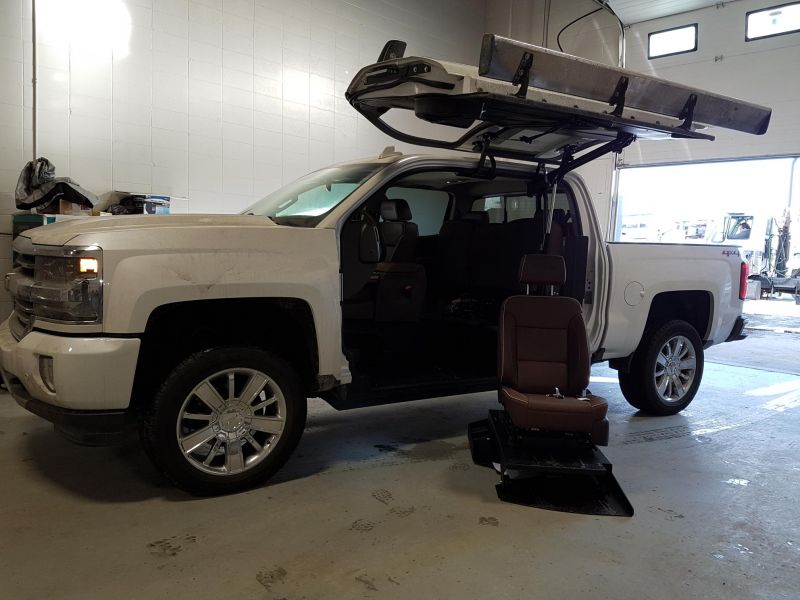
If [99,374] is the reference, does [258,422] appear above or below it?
below

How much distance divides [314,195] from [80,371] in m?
1.85

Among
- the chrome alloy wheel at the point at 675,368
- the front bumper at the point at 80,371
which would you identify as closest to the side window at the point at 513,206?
the chrome alloy wheel at the point at 675,368

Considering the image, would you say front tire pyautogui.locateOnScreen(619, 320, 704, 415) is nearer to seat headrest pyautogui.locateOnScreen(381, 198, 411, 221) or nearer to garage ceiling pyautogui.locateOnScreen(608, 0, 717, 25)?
seat headrest pyautogui.locateOnScreen(381, 198, 411, 221)

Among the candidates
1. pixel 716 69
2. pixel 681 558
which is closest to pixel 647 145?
pixel 716 69

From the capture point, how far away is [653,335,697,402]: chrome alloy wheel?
4883mm

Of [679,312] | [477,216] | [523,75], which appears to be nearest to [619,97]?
[523,75]

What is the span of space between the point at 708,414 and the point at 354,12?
677 cm

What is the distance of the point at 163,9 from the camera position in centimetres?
649

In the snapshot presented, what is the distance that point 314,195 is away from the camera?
3.95 metres

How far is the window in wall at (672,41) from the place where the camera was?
1023cm

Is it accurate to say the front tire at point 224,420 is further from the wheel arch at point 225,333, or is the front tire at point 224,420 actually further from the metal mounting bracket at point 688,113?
the metal mounting bracket at point 688,113

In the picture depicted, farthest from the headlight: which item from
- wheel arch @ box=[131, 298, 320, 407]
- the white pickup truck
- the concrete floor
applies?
the concrete floor

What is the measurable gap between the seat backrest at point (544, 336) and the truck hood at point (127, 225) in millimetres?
1582

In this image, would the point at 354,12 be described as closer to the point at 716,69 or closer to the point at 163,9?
the point at 163,9
